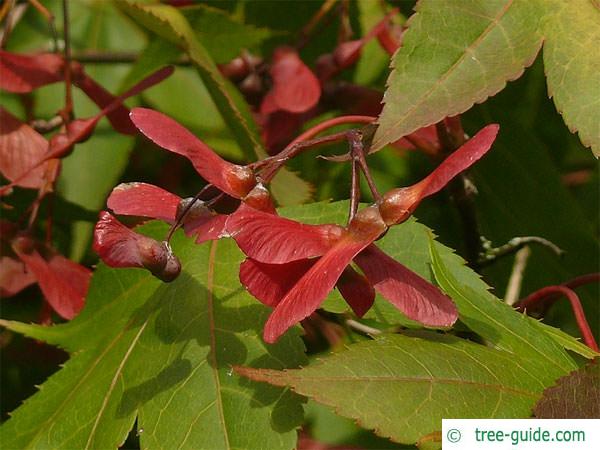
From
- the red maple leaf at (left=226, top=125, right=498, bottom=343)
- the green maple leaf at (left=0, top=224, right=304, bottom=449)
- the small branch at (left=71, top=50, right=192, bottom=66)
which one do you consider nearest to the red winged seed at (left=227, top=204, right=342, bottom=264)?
the red maple leaf at (left=226, top=125, right=498, bottom=343)

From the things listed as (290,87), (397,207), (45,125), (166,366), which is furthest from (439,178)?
(45,125)

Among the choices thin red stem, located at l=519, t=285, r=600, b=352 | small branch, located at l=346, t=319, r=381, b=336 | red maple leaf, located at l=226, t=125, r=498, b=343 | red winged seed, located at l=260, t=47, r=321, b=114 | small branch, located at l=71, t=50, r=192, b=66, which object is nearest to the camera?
red maple leaf, located at l=226, t=125, r=498, b=343

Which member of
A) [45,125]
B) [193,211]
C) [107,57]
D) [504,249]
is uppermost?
[107,57]

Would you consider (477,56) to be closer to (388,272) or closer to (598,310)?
(388,272)

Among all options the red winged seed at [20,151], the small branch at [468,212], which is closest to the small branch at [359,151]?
the small branch at [468,212]

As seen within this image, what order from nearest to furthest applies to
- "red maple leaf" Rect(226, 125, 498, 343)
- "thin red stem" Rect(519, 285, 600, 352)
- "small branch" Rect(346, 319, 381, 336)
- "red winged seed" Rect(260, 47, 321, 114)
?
"red maple leaf" Rect(226, 125, 498, 343)
"thin red stem" Rect(519, 285, 600, 352)
"small branch" Rect(346, 319, 381, 336)
"red winged seed" Rect(260, 47, 321, 114)

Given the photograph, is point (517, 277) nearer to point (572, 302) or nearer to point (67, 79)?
point (572, 302)

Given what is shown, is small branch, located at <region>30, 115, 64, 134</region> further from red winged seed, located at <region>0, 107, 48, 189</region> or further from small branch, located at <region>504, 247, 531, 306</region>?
small branch, located at <region>504, 247, 531, 306</region>
